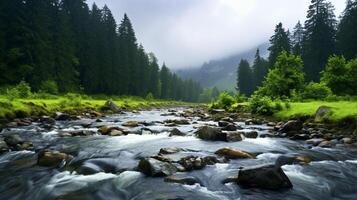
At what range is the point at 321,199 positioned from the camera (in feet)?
23.3

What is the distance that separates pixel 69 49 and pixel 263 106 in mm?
37815

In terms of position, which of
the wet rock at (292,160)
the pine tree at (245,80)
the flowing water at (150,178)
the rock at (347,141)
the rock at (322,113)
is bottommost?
the flowing water at (150,178)

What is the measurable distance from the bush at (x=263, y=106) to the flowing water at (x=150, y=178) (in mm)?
11979

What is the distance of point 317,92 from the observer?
3105 cm

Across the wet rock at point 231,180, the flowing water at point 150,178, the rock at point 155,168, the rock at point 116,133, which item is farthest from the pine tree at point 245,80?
the wet rock at point 231,180

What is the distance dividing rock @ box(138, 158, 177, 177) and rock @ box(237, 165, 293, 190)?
6.15 feet

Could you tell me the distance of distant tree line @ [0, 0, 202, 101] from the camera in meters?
41.8

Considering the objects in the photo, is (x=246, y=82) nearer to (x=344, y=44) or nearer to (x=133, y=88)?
(x=133, y=88)

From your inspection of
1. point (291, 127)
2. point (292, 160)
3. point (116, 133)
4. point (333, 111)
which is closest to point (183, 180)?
point (292, 160)

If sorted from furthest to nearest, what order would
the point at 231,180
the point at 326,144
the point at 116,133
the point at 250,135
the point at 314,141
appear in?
1. the point at 116,133
2. the point at 250,135
3. the point at 314,141
4. the point at 326,144
5. the point at 231,180

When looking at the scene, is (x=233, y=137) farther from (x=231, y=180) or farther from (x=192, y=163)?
(x=231, y=180)

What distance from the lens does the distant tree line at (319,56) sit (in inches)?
1160

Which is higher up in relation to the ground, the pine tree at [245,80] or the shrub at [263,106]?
the pine tree at [245,80]

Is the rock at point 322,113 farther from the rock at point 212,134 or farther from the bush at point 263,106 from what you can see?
the rock at point 212,134
